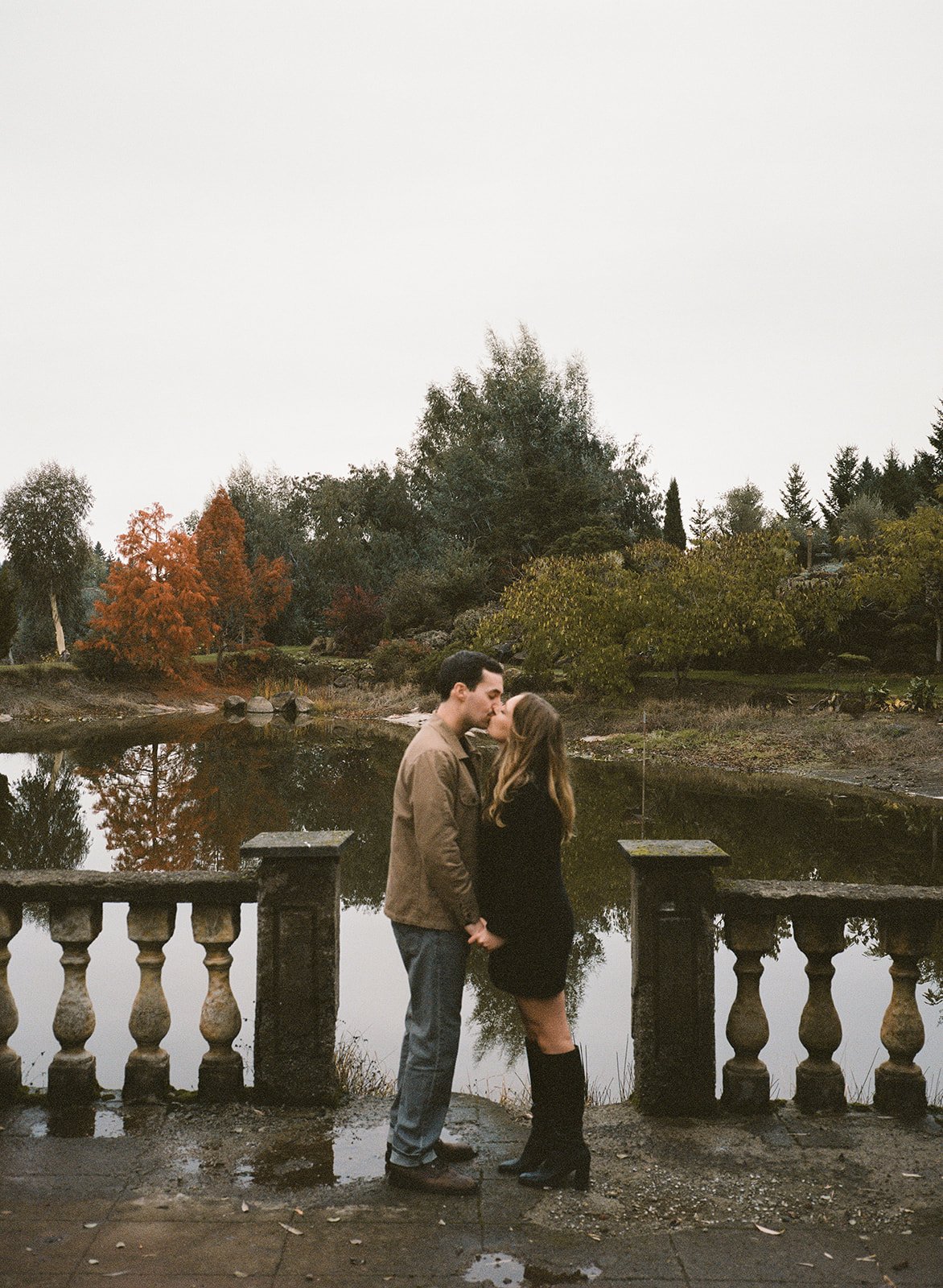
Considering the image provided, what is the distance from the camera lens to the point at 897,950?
3916 millimetres

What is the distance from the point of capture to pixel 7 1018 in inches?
158

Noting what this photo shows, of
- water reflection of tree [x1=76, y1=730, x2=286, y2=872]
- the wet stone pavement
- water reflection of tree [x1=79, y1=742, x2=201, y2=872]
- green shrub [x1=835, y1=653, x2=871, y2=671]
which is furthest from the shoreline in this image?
the wet stone pavement

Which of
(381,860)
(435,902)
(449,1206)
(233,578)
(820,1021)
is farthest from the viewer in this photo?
(233,578)

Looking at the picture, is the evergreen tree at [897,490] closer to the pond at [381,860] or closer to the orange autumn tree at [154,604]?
the pond at [381,860]

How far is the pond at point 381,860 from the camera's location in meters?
7.40

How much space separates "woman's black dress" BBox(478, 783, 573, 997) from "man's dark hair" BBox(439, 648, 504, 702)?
1.36 ft

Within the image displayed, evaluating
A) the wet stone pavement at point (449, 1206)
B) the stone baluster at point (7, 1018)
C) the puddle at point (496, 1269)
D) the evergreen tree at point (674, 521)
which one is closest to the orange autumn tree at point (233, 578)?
the evergreen tree at point (674, 521)

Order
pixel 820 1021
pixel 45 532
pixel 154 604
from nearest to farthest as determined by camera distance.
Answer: pixel 820 1021, pixel 154 604, pixel 45 532

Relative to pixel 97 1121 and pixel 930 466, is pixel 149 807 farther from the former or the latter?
pixel 930 466

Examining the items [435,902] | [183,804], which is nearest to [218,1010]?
[435,902]

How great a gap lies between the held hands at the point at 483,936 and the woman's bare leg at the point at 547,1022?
230mm

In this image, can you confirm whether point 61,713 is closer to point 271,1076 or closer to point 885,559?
point 885,559

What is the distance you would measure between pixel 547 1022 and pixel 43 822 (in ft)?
48.4

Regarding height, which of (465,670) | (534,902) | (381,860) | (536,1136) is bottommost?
(381,860)
